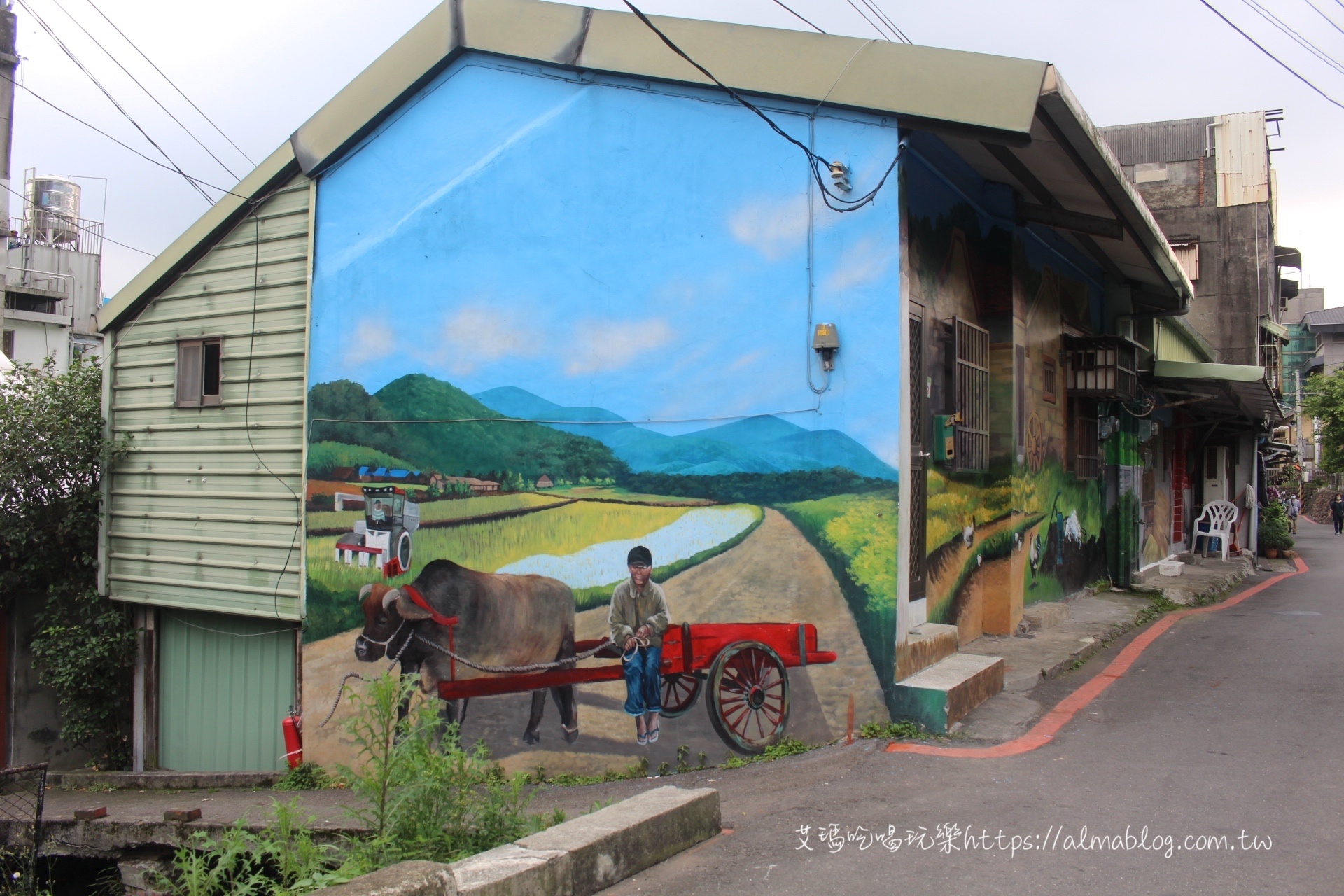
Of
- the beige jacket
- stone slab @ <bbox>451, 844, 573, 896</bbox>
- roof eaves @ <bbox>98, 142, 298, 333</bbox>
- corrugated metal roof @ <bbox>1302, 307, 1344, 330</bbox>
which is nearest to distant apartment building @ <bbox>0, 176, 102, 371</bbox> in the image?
roof eaves @ <bbox>98, 142, 298, 333</bbox>

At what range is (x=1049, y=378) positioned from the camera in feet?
34.7

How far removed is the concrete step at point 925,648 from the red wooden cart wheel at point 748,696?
825 millimetres

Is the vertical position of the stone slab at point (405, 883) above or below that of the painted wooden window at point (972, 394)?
below

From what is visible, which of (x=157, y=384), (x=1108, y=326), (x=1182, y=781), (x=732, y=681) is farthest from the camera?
(x=1108, y=326)

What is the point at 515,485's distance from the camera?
8.25 metres

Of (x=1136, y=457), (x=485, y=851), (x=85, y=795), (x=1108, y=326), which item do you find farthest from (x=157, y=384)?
(x=1136, y=457)

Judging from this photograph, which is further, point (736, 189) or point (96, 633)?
point (96, 633)

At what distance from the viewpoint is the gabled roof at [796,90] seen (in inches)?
252

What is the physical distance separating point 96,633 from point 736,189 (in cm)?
860

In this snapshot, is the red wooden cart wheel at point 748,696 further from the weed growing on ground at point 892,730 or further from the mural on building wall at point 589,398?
the weed growing on ground at point 892,730

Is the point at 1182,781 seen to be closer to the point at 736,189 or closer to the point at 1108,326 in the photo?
the point at 736,189

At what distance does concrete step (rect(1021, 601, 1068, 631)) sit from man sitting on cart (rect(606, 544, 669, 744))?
403 centimetres

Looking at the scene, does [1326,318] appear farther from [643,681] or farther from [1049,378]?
[643,681]

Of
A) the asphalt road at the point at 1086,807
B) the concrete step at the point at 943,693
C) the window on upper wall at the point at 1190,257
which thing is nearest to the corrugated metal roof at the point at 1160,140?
the window on upper wall at the point at 1190,257
